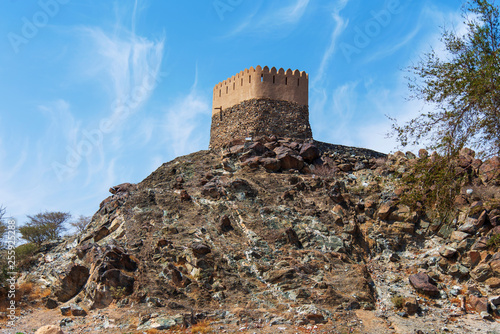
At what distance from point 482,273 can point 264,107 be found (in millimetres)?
13778

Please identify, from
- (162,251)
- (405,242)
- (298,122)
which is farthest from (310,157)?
(162,251)

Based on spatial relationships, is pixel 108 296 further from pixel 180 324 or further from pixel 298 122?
pixel 298 122

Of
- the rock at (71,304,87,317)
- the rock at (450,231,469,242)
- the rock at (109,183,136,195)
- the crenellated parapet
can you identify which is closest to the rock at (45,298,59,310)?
the rock at (71,304,87,317)

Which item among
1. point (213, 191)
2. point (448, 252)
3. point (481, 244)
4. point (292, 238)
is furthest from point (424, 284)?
point (213, 191)

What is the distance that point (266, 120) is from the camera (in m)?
24.7

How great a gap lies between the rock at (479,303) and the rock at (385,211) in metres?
5.49

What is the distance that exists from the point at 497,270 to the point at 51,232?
2571 centimetres

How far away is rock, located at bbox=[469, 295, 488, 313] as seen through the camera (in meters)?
14.4

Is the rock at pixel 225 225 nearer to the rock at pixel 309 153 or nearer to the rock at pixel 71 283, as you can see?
the rock at pixel 71 283

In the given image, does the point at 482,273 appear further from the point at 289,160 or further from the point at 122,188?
the point at 122,188

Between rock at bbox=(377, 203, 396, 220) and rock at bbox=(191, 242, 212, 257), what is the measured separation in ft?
26.6

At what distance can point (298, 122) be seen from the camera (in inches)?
987

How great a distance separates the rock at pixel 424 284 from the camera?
15.6m

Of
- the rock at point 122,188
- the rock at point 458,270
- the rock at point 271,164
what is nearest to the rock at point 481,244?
the rock at point 458,270
